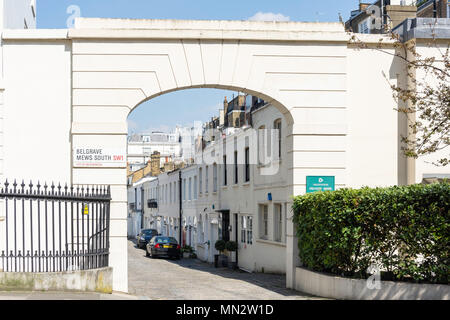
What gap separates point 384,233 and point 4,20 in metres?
10.5

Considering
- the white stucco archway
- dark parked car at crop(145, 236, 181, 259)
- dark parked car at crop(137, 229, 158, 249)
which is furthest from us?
dark parked car at crop(137, 229, 158, 249)

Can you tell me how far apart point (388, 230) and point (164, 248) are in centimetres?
2537

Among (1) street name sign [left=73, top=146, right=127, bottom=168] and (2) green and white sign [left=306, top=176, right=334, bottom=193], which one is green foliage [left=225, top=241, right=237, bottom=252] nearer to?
(2) green and white sign [left=306, top=176, right=334, bottom=193]

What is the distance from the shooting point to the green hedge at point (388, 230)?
12883 millimetres

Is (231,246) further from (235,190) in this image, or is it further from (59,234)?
(59,234)

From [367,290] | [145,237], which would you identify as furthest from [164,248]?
[367,290]

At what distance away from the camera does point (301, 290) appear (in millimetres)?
15727

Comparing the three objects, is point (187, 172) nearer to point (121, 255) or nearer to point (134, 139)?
point (121, 255)

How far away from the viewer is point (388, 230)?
13.3 m

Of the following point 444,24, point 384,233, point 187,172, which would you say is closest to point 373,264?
point 384,233

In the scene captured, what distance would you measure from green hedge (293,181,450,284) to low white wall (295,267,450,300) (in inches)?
10.2

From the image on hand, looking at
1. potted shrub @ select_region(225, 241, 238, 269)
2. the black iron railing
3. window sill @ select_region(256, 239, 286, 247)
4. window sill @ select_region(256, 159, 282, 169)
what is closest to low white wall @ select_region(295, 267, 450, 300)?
the black iron railing

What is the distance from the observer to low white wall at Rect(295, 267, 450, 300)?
42.0 ft

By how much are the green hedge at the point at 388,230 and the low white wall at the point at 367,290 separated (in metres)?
0.26
